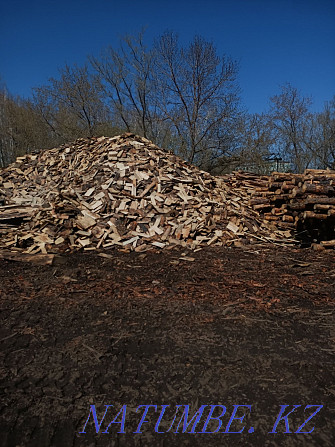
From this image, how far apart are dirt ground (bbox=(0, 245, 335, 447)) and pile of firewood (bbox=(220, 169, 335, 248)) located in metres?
2.36

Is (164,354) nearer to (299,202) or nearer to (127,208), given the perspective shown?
(127,208)

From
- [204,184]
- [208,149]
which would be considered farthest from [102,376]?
→ [208,149]

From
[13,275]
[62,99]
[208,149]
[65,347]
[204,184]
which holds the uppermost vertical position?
[62,99]

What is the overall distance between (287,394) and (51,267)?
384 centimetres

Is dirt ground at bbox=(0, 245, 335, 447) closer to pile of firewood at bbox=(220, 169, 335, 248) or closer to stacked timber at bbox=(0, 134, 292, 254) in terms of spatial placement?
stacked timber at bbox=(0, 134, 292, 254)

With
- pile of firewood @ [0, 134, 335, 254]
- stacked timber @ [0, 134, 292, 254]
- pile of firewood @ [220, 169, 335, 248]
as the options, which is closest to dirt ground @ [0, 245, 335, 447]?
stacked timber @ [0, 134, 292, 254]

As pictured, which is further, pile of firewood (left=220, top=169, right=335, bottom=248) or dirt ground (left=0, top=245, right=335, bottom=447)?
pile of firewood (left=220, top=169, right=335, bottom=248)

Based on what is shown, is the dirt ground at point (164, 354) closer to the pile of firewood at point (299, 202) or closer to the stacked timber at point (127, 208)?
the stacked timber at point (127, 208)

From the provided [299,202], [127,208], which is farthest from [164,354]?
[299,202]

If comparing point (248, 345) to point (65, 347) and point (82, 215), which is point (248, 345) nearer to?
point (65, 347)

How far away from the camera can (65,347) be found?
2.50 meters

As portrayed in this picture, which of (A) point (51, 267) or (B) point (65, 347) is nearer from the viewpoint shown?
(B) point (65, 347)

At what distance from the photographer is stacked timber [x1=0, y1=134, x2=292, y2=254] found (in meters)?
6.14

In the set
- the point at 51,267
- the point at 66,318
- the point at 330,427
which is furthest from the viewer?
the point at 51,267
